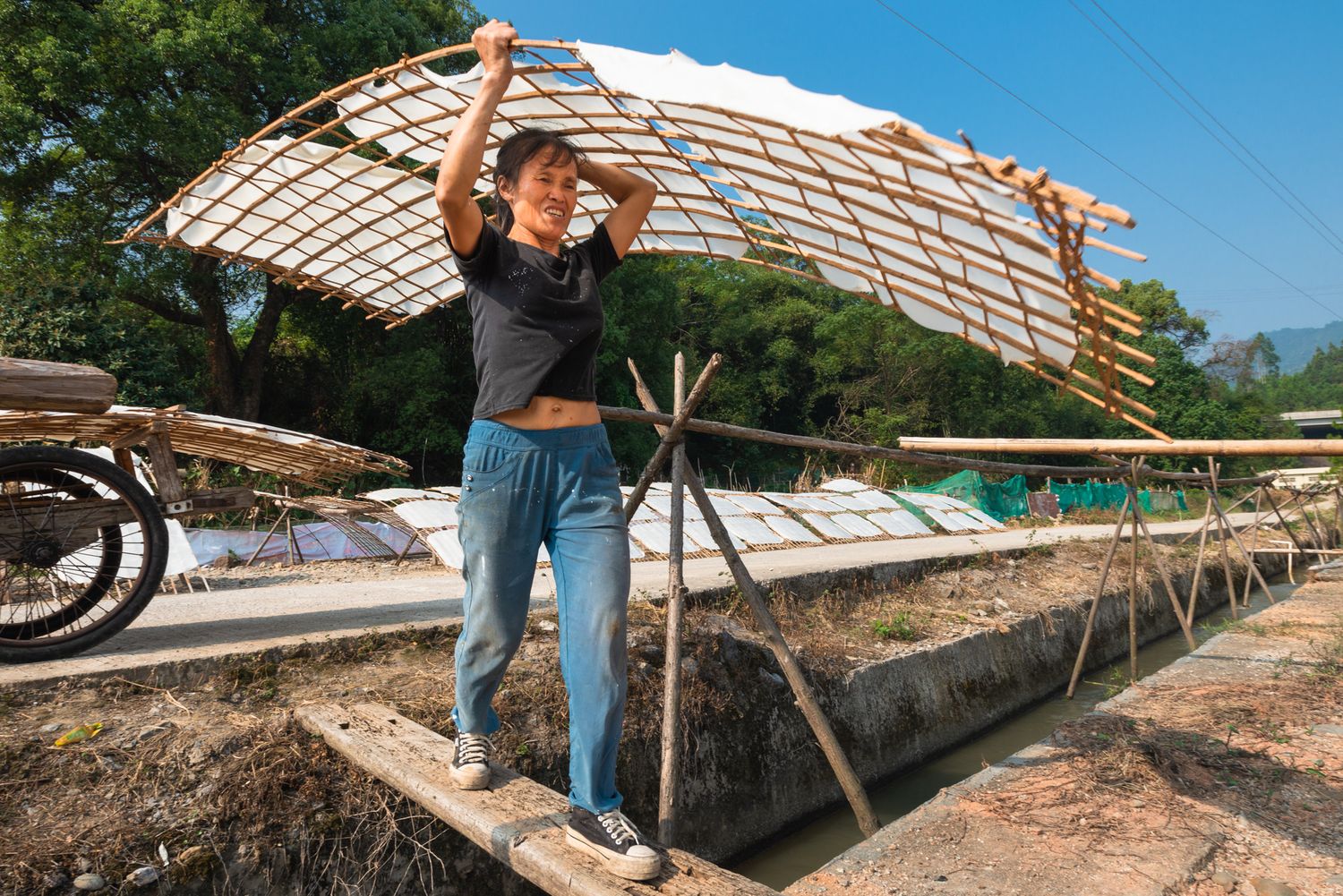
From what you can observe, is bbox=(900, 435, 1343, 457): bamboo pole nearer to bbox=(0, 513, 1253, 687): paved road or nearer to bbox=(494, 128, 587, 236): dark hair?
bbox=(494, 128, 587, 236): dark hair

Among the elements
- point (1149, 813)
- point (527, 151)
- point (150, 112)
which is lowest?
point (1149, 813)

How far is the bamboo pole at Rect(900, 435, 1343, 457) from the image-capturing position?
2.97 metres

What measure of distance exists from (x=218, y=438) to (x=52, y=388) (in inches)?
54.6

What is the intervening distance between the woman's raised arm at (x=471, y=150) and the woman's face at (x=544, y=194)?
224 millimetres

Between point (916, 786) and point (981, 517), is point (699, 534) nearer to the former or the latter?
point (916, 786)

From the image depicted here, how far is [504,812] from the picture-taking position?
236cm

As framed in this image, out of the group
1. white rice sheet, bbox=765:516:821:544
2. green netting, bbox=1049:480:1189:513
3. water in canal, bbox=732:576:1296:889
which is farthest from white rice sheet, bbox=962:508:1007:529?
water in canal, bbox=732:576:1296:889

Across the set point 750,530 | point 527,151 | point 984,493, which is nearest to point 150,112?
point 750,530

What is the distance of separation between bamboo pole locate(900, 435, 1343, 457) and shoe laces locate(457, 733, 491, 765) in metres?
2.45

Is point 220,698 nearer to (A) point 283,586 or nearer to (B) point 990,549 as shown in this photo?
(A) point 283,586

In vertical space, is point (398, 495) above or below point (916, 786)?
above

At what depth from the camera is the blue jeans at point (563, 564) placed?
7.19ft

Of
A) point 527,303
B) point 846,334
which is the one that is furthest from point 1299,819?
→ point 846,334

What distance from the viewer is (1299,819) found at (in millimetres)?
3395
